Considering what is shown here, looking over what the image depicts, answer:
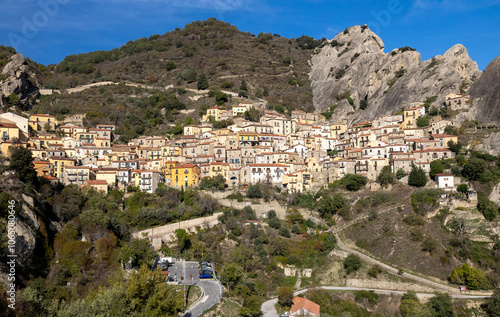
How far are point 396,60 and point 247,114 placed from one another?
32770 millimetres

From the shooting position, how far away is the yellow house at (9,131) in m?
54.4

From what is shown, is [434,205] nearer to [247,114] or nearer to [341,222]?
[341,222]

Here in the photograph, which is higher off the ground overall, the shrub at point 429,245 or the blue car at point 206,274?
the shrub at point 429,245

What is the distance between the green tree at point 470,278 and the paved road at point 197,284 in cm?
2024

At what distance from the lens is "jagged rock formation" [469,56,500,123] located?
61.6 meters

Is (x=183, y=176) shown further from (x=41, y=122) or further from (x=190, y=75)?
(x=190, y=75)

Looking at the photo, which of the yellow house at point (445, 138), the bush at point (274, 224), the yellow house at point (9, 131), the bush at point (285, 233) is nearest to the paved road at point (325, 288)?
the bush at point (285, 233)

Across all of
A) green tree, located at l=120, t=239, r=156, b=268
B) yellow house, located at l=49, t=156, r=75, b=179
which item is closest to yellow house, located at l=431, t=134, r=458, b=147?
green tree, located at l=120, t=239, r=156, b=268

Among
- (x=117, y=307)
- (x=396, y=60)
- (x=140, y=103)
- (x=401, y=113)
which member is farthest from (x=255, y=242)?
(x=396, y=60)

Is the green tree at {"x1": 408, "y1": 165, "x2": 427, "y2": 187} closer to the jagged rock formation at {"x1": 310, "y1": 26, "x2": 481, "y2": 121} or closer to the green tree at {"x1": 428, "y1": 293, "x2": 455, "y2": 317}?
the green tree at {"x1": 428, "y1": 293, "x2": 455, "y2": 317}

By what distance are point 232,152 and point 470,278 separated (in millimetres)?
32462

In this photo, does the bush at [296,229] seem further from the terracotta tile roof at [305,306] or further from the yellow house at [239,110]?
the yellow house at [239,110]

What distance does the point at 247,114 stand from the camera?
7681 cm

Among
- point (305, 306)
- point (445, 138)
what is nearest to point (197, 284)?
point (305, 306)
